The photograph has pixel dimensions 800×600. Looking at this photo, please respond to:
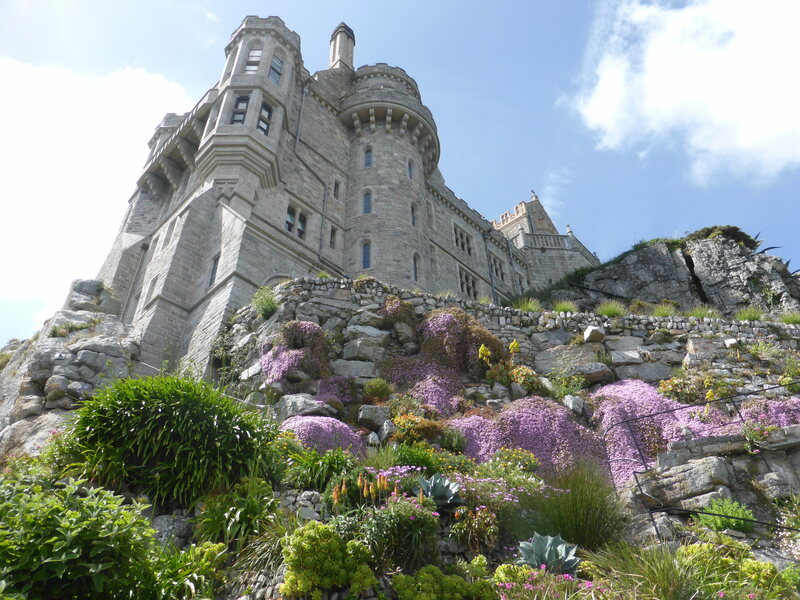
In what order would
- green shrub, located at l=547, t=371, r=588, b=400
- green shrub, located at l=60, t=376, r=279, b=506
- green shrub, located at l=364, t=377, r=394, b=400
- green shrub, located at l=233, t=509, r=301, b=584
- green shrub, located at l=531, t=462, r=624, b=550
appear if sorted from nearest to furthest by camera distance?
green shrub, located at l=233, t=509, r=301, b=584 < green shrub, located at l=531, t=462, r=624, b=550 < green shrub, located at l=60, t=376, r=279, b=506 < green shrub, located at l=547, t=371, r=588, b=400 < green shrub, located at l=364, t=377, r=394, b=400

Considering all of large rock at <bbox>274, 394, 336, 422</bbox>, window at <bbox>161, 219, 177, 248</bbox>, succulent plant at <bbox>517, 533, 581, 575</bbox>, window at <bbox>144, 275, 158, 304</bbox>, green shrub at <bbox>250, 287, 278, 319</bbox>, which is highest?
window at <bbox>161, 219, 177, 248</bbox>

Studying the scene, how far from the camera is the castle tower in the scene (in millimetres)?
24625

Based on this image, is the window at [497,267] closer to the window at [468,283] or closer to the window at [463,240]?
the window at [463,240]

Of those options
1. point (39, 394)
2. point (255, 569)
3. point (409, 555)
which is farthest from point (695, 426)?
point (39, 394)

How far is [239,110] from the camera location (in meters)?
23.7

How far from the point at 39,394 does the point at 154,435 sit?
6.92 meters

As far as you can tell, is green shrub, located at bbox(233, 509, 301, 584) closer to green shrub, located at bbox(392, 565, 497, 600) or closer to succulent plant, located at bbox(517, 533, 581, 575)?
green shrub, located at bbox(392, 565, 497, 600)

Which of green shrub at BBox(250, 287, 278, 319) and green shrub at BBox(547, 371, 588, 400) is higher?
green shrub at BBox(250, 287, 278, 319)

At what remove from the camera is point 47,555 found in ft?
16.6

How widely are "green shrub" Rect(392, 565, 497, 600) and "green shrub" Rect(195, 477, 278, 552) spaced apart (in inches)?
81.1

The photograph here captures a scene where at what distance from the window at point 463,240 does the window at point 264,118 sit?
13.1 m

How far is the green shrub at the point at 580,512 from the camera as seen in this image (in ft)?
24.0

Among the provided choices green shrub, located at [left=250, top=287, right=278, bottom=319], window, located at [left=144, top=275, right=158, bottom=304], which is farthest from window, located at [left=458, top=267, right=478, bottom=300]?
green shrub, located at [left=250, top=287, right=278, bottom=319]

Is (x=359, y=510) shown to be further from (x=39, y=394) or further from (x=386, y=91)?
(x=386, y=91)
